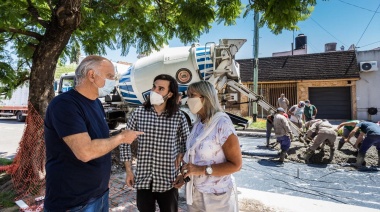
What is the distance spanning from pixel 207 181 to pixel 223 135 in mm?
407

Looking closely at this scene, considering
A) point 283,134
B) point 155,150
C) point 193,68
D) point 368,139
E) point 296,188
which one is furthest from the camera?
point 193,68

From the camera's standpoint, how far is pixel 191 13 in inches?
178

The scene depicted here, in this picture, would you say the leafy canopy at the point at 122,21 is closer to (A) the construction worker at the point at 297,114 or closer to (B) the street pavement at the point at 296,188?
(B) the street pavement at the point at 296,188

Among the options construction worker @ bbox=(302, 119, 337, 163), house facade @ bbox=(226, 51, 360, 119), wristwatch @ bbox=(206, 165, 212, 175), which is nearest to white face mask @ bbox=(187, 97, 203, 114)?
wristwatch @ bbox=(206, 165, 212, 175)

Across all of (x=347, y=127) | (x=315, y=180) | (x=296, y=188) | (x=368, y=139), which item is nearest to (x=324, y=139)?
(x=368, y=139)

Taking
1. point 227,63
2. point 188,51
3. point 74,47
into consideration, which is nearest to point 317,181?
point 227,63

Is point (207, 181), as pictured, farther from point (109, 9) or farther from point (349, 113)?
point (349, 113)

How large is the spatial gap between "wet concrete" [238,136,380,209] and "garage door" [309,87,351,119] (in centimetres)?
1327

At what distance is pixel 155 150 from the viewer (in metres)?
2.38

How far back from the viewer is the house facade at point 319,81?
17609mm

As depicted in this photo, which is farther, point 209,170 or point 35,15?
point 35,15

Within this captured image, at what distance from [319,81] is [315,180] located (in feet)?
47.8

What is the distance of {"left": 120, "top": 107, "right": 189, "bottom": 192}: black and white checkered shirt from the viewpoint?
232 cm

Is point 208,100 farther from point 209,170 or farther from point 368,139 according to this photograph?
point 368,139
